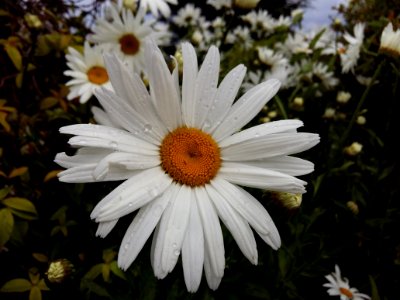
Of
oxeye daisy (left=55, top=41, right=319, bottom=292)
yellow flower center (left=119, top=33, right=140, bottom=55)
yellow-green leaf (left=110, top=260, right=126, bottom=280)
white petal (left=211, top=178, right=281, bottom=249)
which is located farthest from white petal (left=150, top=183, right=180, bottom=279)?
yellow flower center (left=119, top=33, right=140, bottom=55)

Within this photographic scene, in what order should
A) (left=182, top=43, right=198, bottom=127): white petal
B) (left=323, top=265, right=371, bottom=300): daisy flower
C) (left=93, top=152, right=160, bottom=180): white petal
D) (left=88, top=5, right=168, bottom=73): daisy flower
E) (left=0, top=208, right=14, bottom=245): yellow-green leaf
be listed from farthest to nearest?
(left=88, top=5, right=168, bottom=73): daisy flower, (left=323, top=265, right=371, bottom=300): daisy flower, (left=0, top=208, right=14, bottom=245): yellow-green leaf, (left=182, top=43, right=198, bottom=127): white petal, (left=93, top=152, right=160, bottom=180): white petal

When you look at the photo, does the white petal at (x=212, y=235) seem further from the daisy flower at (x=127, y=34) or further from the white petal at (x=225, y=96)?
the daisy flower at (x=127, y=34)

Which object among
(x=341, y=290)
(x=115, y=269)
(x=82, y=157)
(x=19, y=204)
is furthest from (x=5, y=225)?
(x=341, y=290)

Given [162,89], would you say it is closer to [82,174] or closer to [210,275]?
[82,174]

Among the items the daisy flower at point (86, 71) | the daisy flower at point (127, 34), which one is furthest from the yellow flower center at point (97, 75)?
the daisy flower at point (127, 34)

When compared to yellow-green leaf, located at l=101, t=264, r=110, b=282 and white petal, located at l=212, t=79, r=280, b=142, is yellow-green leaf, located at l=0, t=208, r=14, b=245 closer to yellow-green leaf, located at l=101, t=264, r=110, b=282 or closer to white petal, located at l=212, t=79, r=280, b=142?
yellow-green leaf, located at l=101, t=264, r=110, b=282

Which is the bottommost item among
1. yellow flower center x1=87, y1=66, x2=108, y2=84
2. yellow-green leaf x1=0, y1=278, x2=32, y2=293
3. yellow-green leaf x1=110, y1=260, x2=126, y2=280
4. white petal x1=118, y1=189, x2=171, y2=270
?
yellow-green leaf x1=0, y1=278, x2=32, y2=293
